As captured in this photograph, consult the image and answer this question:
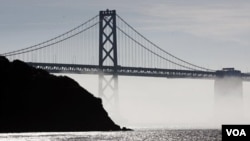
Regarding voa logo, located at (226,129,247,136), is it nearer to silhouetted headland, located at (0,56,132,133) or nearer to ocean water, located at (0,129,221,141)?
ocean water, located at (0,129,221,141)

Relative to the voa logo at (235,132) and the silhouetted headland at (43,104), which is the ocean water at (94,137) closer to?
the silhouetted headland at (43,104)

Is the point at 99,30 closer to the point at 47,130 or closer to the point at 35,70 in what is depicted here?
the point at 35,70

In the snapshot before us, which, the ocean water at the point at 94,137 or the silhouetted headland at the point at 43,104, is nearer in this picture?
the ocean water at the point at 94,137

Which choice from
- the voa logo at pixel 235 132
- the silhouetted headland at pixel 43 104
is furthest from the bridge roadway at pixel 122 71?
the voa logo at pixel 235 132

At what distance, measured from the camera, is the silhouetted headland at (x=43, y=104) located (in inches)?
4355

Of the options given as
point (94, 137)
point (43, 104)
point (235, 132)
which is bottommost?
point (94, 137)

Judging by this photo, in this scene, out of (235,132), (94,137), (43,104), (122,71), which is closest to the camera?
(235,132)

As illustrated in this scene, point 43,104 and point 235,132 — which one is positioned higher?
point 43,104

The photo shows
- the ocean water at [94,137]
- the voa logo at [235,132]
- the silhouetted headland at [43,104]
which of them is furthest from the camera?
the silhouetted headland at [43,104]

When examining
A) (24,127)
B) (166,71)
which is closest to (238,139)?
(24,127)

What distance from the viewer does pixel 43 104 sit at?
114 m

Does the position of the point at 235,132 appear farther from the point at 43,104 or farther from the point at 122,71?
the point at 122,71

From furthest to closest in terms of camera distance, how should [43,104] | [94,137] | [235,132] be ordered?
1. [43,104]
2. [94,137]
3. [235,132]

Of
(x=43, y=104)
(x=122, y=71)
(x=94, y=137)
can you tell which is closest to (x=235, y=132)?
(x=94, y=137)
